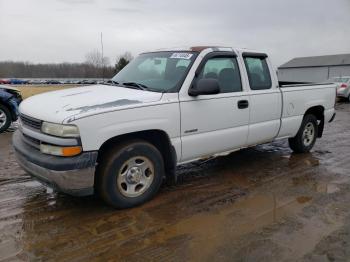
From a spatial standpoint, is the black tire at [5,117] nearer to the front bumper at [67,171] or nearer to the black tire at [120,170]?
the front bumper at [67,171]

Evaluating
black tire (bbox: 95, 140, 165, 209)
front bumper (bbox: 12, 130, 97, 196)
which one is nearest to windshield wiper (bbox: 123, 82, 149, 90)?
black tire (bbox: 95, 140, 165, 209)

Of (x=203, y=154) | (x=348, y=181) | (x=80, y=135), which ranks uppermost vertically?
(x=80, y=135)

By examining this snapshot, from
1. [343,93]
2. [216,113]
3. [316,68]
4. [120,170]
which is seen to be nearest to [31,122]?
[120,170]

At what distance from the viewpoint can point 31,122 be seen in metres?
4.08

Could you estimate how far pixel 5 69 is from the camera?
196 ft

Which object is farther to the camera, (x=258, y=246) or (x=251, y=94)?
(x=251, y=94)

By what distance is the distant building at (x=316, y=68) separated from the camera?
6644 cm

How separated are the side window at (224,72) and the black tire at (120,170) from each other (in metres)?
1.40

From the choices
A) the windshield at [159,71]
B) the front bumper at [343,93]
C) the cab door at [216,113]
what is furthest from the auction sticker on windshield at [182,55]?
the front bumper at [343,93]

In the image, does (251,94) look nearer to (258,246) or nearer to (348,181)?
(348,181)

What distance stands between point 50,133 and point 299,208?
3.07 metres

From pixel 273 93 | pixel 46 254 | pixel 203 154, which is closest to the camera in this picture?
pixel 46 254

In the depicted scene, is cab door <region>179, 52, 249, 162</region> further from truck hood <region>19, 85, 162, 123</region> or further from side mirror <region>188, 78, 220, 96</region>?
truck hood <region>19, 85, 162, 123</region>

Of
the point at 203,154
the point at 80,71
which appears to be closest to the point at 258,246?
the point at 203,154
